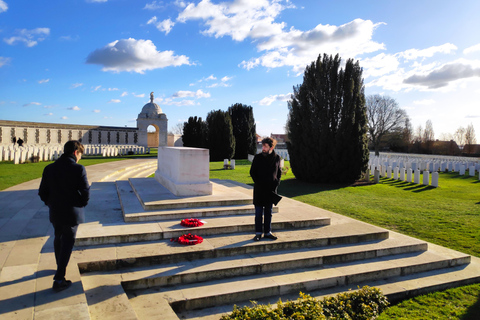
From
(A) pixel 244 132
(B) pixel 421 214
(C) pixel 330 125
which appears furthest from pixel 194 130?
(B) pixel 421 214

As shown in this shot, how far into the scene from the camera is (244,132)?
32500 mm

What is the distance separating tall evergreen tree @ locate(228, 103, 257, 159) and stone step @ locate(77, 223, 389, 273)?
2708cm

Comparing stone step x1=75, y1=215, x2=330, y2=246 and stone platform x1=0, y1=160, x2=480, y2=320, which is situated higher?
stone step x1=75, y1=215, x2=330, y2=246

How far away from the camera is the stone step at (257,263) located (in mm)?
3603

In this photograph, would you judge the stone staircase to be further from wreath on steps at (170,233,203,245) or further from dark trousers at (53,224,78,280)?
dark trousers at (53,224,78,280)

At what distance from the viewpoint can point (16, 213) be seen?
20.2ft

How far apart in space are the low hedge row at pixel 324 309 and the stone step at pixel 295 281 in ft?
1.11

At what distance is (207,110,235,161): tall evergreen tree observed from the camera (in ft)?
93.5

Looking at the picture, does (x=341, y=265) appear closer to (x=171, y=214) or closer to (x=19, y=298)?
(x=171, y=214)

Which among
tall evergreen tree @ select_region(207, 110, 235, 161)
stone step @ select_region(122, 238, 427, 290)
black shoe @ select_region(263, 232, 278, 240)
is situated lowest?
stone step @ select_region(122, 238, 427, 290)

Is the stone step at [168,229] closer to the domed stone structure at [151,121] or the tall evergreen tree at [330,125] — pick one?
the tall evergreen tree at [330,125]

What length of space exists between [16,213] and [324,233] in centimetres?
615

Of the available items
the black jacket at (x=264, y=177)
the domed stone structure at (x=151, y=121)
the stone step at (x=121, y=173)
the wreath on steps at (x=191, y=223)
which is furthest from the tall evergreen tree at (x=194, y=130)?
the black jacket at (x=264, y=177)

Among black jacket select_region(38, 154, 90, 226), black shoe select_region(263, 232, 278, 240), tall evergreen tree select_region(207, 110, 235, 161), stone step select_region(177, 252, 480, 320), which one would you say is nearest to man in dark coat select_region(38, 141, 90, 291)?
black jacket select_region(38, 154, 90, 226)
